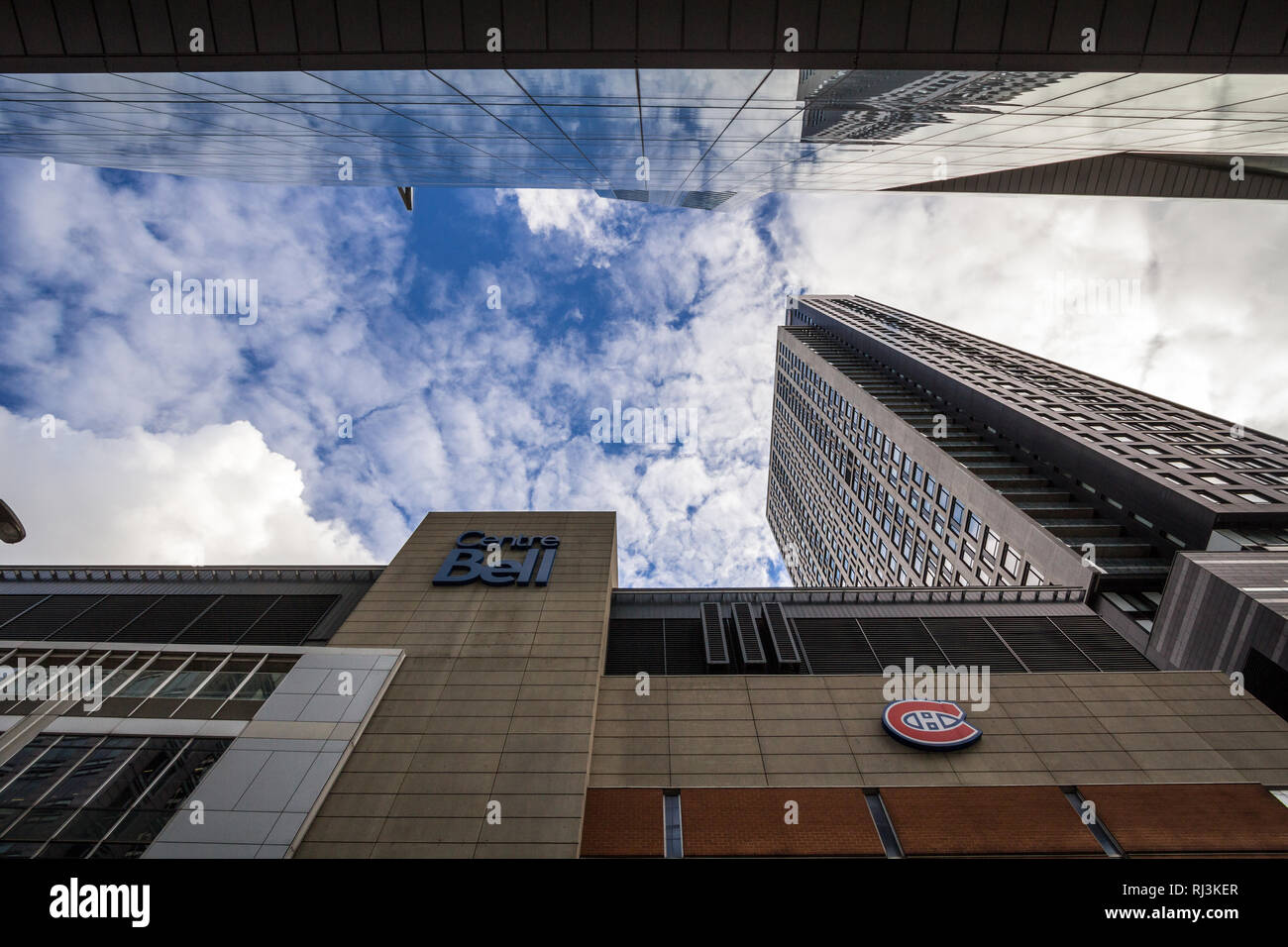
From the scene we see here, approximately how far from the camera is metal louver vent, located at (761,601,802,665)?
1827cm

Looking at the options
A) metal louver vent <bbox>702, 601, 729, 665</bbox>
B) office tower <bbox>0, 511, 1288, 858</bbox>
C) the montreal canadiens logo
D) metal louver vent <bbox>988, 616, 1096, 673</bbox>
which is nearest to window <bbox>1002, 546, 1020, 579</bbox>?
metal louver vent <bbox>988, 616, 1096, 673</bbox>

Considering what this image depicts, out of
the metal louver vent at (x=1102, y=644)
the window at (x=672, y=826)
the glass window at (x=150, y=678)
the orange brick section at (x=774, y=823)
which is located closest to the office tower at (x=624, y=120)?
the glass window at (x=150, y=678)

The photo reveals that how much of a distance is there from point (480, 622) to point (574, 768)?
6.66 metres

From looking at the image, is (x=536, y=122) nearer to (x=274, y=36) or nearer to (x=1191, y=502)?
(x=274, y=36)

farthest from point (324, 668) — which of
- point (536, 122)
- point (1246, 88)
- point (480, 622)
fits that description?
point (1246, 88)

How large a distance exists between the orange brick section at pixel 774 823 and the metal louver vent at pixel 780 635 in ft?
18.5

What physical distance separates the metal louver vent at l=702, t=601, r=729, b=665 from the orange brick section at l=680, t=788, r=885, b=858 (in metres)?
5.67

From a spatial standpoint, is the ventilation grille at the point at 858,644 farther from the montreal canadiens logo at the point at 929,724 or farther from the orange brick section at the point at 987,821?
the orange brick section at the point at 987,821

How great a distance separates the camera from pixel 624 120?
36.6 feet

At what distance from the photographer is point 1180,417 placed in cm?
4219

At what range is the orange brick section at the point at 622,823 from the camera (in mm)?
11648

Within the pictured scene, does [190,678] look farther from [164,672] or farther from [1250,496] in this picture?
[1250,496]

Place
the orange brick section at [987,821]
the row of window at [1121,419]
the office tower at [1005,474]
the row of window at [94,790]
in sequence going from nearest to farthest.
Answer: the row of window at [94,790] < the orange brick section at [987,821] < the office tower at [1005,474] < the row of window at [1121,419]

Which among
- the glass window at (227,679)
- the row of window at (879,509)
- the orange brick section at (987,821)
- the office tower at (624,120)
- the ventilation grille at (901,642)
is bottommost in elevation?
the row of window at (879,509)
